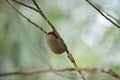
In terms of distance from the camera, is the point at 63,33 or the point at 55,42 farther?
the point at 63,33

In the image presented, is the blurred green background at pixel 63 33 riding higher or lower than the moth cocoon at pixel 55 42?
higher

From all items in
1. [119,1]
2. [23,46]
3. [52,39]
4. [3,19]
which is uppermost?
[3,19]

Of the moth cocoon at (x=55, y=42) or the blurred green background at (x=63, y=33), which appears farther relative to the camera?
the blurred green background at (x=63, y=33)

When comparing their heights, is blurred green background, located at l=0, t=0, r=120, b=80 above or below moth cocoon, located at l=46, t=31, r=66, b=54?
above

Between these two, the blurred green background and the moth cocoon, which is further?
the blurred green background

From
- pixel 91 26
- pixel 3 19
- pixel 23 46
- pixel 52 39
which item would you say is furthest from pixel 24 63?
pixel 52 39

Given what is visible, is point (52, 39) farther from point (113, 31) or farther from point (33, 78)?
point (33, 78)

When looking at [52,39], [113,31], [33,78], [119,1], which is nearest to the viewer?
[52,39]

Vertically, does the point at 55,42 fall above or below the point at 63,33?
below
